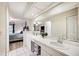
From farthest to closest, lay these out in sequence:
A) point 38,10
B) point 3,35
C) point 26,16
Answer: point 38,10, point 26,16, point 3,35

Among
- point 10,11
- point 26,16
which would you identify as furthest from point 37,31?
point 10,11

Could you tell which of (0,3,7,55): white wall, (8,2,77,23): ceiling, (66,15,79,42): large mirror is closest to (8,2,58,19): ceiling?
(8,2,77,23): ceiling

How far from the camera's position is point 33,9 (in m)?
2.07

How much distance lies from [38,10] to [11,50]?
107 centimetres

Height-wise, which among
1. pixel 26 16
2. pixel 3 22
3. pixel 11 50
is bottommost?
pixel 11 50

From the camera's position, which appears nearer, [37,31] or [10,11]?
[10,11]

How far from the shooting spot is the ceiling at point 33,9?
69.2 inches

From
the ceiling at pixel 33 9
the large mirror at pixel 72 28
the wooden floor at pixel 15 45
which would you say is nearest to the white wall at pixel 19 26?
the ceiling at pixel 33 9

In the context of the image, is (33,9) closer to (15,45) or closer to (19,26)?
(19,26)

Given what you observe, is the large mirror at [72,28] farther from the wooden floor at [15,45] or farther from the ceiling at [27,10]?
the wooden floor at [15,45]

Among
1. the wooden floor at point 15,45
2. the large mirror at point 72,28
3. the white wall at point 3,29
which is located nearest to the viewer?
the large mirror at point 72,28

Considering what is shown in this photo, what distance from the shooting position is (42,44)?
6.81 feet

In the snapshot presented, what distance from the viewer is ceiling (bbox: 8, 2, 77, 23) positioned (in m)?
1.76

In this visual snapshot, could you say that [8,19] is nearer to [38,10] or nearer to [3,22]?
[3,22]
